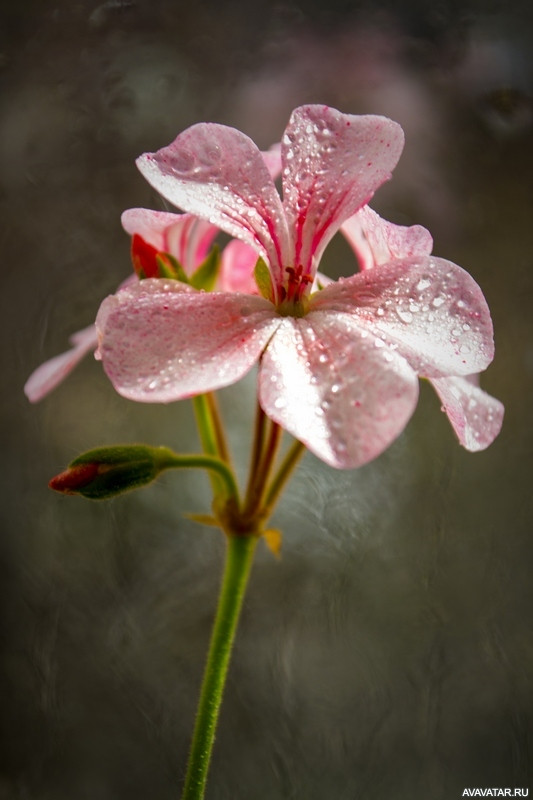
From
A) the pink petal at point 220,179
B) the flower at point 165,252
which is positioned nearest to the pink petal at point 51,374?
the flower at point 165,252

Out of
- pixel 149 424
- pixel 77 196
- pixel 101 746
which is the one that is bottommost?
pixel 101 746

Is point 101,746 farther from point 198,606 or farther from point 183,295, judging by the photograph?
point 183,295

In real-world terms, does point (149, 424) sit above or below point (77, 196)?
below

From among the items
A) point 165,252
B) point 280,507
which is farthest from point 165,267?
point 280,507

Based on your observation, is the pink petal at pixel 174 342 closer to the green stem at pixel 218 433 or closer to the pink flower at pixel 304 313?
the pink flower at pixel 304 313

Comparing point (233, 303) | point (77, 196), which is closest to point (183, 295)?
point (233, 303)

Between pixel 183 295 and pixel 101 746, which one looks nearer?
pixel 183 295

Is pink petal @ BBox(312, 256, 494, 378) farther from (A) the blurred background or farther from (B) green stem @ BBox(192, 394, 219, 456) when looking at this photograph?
(A) the blurred background
